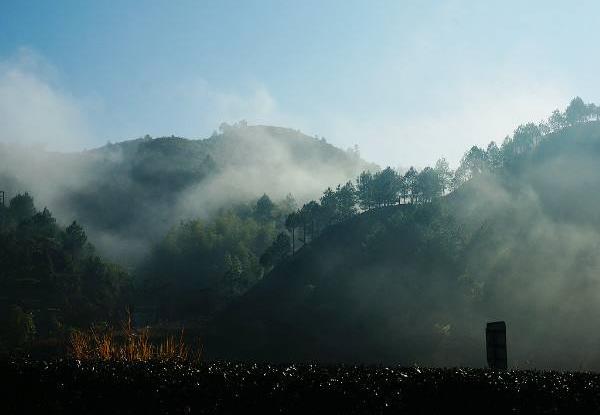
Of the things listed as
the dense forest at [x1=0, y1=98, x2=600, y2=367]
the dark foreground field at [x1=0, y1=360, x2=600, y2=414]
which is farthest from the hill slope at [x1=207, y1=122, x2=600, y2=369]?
the dark foreground field at [x1=0, y1=360, x2=600, y2=414]

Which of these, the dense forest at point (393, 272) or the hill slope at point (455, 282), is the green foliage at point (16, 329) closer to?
the dense forest at point (393, 272)

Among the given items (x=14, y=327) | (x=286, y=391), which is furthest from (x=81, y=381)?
(x=14, y=327)

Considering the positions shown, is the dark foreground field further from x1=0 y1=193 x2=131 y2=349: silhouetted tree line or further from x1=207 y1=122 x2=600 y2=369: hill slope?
x1=0 y1=193 x2=131 y2=349: silhouetted tree line

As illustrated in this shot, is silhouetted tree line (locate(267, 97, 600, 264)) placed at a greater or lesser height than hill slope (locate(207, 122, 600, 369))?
greater

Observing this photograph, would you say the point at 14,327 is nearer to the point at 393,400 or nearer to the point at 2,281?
the point at 2,281

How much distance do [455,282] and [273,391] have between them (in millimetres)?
73481

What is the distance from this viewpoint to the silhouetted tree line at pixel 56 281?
110m

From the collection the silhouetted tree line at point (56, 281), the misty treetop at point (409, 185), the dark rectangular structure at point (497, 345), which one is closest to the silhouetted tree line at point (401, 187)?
the misty treetop at point (409, 185)

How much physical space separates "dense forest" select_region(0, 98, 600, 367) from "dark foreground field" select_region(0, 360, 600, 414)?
157ft

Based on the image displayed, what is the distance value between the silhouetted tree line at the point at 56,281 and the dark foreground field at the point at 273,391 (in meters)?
93.9

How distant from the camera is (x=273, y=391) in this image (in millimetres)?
11758

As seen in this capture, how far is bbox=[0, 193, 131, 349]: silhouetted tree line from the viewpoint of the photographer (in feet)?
359

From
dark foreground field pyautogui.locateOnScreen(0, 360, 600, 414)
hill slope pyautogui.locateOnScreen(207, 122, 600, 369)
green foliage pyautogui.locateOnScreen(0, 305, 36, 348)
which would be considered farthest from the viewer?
green foliage pyautogui.locateOnScreen(0, 305, 36, 348)

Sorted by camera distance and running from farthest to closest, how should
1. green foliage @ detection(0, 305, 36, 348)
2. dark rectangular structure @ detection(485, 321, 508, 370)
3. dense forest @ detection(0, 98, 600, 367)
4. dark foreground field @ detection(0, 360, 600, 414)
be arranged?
1. green foliage @ detection(0, 305, 36, 348)
2. dense forest @ detection(0, 98, 600, 367)
3. dark rectangular structure @ detection(485, 321, 508, 370)
4. dark foreground field @ detection(0, 360, 600, 414)
